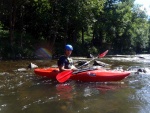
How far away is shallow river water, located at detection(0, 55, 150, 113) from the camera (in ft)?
20.3

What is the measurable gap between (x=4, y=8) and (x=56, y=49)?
7.21 metres

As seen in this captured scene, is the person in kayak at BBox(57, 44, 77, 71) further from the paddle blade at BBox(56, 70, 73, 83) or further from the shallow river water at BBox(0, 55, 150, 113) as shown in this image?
the shallow river water at BBox(0, 55, 150, 113)

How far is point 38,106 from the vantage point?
6367 millimetres

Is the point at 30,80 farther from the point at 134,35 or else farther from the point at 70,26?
the point at 134,35

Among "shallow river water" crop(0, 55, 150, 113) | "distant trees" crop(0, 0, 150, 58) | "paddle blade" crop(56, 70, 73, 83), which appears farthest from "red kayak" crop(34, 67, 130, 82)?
"distant trees" crop(0, 0, 150, 58)

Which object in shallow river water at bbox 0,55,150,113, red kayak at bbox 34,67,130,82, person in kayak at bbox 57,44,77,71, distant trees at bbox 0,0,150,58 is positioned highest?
distant trees at bbox 0,0,150,58

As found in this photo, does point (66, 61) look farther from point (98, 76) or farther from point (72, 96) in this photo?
point (72, 96)

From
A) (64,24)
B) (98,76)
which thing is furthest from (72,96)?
(64,24)

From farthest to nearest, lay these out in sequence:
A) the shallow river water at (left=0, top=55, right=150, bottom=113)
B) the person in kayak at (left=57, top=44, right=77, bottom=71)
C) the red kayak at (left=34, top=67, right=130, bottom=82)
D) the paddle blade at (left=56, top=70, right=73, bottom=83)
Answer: the red kayak at (left=34, top=67, right=130, bottom=82)
the person in kayak at (left=57, top=44, right=77, bottom=71)
the paddle blade at (left=56, top=70, right=73, bottom=83)
the shallow river water at (left=0, top=55, right=150, bottom=113)

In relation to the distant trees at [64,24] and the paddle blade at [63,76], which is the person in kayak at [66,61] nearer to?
the paddle blade at [63,76]

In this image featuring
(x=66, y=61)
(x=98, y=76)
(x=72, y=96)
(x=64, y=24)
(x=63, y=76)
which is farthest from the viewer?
(x=64, y=24)

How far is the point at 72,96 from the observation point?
7.54 meters

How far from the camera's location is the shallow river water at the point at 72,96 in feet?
20.3

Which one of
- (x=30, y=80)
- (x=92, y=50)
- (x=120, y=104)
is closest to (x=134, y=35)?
(x=92, y=50)
